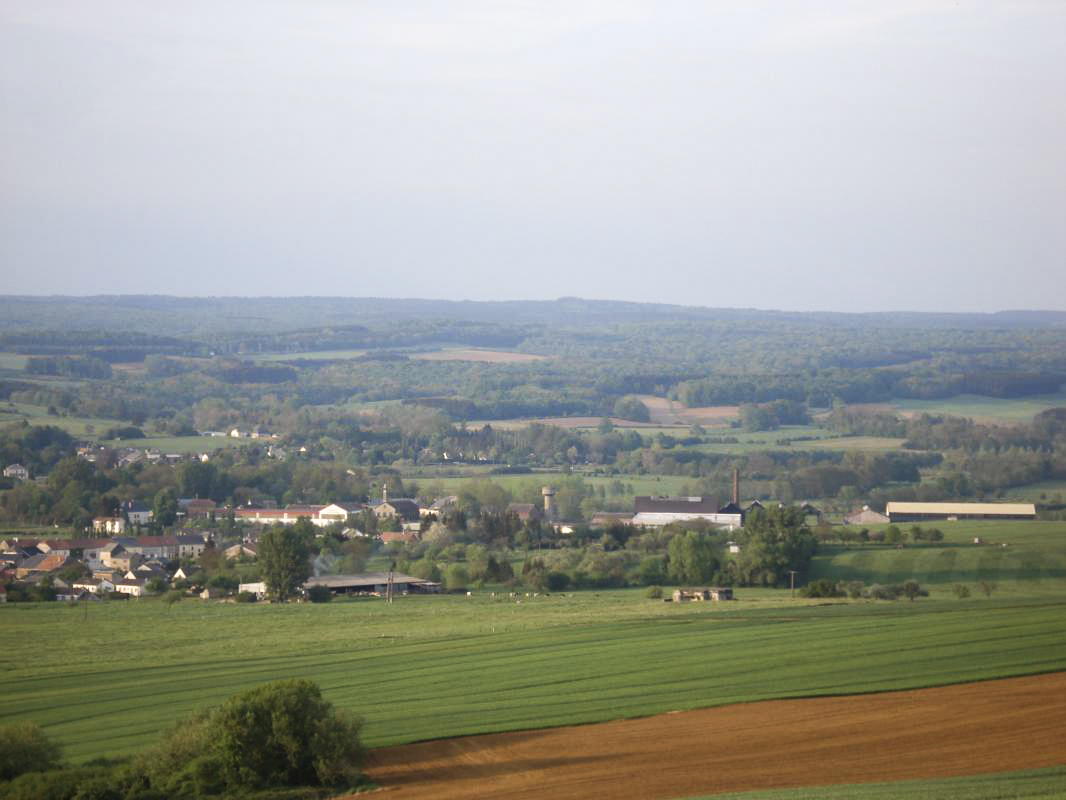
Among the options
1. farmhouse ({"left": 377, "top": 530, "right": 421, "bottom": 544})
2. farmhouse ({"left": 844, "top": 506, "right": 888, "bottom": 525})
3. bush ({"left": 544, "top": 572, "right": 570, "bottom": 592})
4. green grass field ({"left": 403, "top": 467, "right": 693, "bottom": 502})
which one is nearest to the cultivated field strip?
bush ({"left": 544, "top": 572, "right": 570, "bottom": 592})

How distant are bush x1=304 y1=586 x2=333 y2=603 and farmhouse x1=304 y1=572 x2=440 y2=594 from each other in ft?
3.15

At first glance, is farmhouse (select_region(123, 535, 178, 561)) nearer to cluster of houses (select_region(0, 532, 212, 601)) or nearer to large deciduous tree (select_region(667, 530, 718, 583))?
cluster of houses (select_region(0, 532, 212, 601))

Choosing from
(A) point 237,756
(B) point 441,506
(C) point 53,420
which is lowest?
(B) point 441,506

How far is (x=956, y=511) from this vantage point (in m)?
73.8

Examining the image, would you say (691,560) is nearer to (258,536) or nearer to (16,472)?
(258,536)

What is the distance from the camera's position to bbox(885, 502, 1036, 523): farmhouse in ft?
235

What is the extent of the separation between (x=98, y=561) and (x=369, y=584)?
46.1 feet

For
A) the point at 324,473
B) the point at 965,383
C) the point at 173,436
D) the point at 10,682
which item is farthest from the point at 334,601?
the point at 965,383

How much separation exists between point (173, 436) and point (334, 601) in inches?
2808

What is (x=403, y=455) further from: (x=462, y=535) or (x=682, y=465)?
(x=462, y=535)

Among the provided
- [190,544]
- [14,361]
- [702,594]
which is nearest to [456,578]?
[702,594]

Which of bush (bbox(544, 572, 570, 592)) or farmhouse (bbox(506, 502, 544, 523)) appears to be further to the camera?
farmhouse (bbox(506, 502, 544, 523))

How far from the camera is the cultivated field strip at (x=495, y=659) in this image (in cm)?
2895

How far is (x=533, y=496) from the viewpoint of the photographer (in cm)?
8381
